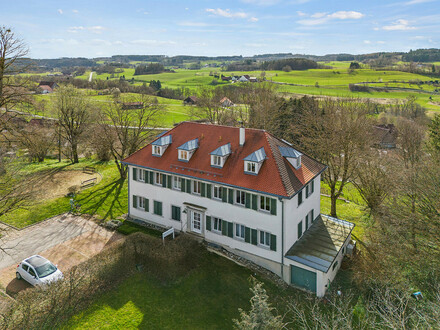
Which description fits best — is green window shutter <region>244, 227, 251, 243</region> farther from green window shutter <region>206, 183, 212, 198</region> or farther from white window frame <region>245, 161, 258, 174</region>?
white window frame <region>245, 161, 258, 174</region>

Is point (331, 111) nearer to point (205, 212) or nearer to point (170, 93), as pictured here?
point (205, 212)

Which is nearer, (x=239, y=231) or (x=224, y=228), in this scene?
(x=239, y=231)

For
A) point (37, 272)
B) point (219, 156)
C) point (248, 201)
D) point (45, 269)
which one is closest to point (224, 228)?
point (248, 201)

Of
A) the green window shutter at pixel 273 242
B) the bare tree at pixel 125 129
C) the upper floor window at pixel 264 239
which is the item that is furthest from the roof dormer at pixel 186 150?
the bare tree at pixel 125 129

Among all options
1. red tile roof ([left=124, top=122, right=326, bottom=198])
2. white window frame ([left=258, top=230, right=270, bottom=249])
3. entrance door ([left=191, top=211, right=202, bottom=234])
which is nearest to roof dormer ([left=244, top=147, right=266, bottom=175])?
red tile roof ([left=124, top=122, right=326, bottom=198])

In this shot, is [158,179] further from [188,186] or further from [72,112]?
[72,112]

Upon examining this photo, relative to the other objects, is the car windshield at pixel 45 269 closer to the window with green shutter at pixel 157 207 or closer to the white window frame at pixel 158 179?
the window with green shutter at pixel 157 207

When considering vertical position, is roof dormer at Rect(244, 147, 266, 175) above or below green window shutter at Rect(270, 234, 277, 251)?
above
